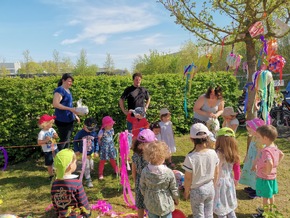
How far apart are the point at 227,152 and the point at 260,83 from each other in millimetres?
1916

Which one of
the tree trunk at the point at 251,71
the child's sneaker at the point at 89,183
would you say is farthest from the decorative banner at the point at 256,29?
A: the child's sneaker at the point at 89,183

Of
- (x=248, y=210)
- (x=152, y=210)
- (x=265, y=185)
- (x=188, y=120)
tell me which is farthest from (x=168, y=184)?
(x=188, y=120)

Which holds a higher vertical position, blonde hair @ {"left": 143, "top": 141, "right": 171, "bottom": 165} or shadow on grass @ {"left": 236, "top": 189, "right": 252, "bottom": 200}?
blonde hair @ {"left": 143, "top": 141, "right": 171, "bottom": 165}

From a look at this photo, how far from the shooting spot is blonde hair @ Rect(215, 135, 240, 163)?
3.24 metres

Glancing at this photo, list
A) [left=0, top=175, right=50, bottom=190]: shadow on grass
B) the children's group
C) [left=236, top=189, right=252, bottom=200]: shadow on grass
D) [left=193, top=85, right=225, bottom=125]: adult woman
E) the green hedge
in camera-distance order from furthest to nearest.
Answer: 1. the green hedge
2. [left=0, top=175, right=50, bottom=190]: shadow on grass
3. [left=193, top=85, right=225, bottom=125]: adult woman
4. [left=236, top=189, right=252, bottom=200]: shadow on grass
5. the children's group

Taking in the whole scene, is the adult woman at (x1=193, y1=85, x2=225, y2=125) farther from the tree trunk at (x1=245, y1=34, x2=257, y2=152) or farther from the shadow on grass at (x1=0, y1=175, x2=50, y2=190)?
the shadow on grass at (x1=0, y1=175, x2=50, y2=190)

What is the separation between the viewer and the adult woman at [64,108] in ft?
15.8

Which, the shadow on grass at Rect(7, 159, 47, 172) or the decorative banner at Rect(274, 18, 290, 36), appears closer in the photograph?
the decorative banner at Rect(274, 18, 290, 36)

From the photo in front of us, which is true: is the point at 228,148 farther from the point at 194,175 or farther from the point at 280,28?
the point at 280,28

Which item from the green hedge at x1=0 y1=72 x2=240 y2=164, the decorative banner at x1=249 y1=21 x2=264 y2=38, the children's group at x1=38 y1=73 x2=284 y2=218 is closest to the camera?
the children's group at x1=38 y1=73 x2=284 y2=218

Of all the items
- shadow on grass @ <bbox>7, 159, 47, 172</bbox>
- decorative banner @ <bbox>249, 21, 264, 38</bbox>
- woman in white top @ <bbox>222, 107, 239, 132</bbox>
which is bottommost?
shadow on grass @ <bbox>7, 159, 47, 172</bbox>

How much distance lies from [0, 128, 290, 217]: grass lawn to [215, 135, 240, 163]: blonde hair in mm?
1094

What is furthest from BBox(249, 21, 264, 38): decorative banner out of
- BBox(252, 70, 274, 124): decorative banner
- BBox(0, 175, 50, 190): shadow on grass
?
BBox(0, 175, 50, 190): shadow on grass

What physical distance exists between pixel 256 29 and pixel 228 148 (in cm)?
253
